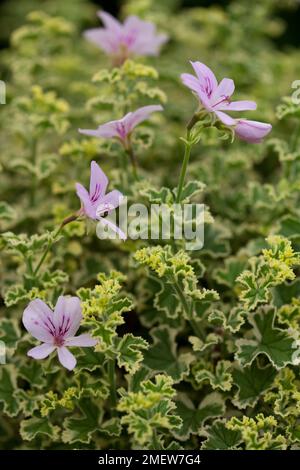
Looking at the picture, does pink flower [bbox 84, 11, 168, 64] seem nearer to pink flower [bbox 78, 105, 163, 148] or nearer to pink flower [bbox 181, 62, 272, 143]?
pink flower [bbox 78, 105, 163, 148]

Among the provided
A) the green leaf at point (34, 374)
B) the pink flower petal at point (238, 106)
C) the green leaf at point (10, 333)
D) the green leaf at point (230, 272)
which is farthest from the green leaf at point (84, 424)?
the pink flower petal at point (238, 106)

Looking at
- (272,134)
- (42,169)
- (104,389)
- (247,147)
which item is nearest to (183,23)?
(272,134)

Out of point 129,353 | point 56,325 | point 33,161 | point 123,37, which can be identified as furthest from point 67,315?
point 123,37

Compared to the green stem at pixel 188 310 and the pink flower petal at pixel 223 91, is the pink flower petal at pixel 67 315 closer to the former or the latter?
the green stem at pixel 188 310

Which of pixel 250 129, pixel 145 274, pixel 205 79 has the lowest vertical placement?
pixel 145 274

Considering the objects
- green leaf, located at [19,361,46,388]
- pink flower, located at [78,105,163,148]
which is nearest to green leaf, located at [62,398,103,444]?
green leaf, located at [19,361,46,388]

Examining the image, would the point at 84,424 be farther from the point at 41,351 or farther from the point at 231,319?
the point at 231,319
